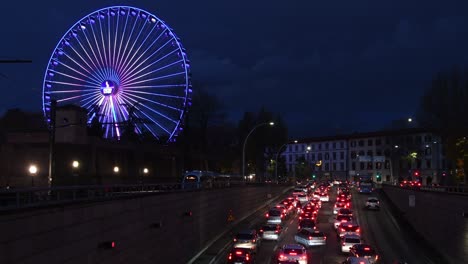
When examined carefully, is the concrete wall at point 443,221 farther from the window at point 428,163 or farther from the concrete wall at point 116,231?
the window at point 428,163

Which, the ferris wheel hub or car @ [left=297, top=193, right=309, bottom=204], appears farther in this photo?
car @ [left=297, top=193, right=309, bottom=204]

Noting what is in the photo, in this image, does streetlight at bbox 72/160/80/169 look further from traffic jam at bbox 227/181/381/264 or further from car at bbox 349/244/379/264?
car at bbox 349/244/379/264

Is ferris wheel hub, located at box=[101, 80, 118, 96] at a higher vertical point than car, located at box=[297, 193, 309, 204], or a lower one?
higher

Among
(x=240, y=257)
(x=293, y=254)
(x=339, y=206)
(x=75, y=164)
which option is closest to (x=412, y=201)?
(x=339, y=206)

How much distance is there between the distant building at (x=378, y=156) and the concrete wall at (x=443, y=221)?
53579mm

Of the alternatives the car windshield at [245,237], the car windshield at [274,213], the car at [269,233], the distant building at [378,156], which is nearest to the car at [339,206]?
the car windshield at [274,213]

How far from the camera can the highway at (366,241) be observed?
3903 cm

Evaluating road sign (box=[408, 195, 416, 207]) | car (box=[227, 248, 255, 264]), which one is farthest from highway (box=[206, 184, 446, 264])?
car (box=[227, 248, 255, 264])

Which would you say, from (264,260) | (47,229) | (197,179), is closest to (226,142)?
(197,179)

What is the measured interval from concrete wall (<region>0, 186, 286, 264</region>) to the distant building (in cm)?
7414

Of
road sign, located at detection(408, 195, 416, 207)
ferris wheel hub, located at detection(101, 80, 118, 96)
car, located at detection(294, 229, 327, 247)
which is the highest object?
ferris wheel hub, located at detection(101, 80, 118, 96)

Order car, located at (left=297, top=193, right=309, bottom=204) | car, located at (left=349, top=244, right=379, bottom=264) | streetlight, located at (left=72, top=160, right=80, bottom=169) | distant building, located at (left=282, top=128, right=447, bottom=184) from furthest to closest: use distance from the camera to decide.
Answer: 1. distant building, located at (left=282, top=128, right=447, bottom=184)
2. car, located at (left=297, top=193, right=309, bottom=204)
3. streetlight, located at (left=72, top=160, right=80, bottom=169)
4. car, located at (left=349, top=244, right=379, bottom=264)

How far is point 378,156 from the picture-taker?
13638 cm

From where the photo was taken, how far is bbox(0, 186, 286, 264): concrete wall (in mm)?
17688
